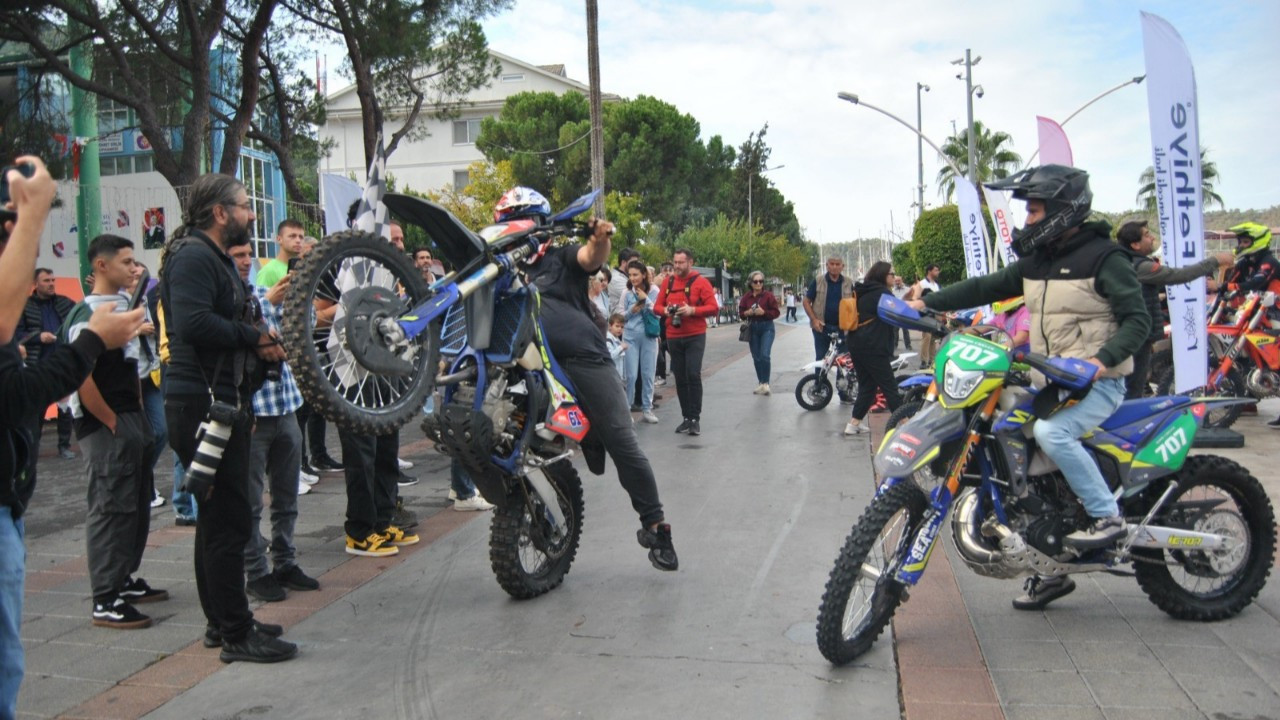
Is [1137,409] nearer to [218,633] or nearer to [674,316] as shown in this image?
[218,633]

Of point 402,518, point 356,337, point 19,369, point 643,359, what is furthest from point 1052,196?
point 643,359

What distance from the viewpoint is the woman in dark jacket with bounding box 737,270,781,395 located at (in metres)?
12.6

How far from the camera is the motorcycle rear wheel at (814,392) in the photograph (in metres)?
11.9

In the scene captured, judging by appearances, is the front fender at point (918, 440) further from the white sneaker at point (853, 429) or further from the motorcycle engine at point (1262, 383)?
the motorcycle engine at point (1262, 383)

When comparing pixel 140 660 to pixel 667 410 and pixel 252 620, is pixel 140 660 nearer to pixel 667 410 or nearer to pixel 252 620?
pixel 252 620

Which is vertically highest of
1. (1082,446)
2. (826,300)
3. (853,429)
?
(826,300)

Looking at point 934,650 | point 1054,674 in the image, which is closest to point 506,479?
point 934,650

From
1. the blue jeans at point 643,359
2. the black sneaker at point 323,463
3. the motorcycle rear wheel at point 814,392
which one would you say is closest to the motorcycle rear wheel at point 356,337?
the black sneaker at point 323,463

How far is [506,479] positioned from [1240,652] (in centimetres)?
319

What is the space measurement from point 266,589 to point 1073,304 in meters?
4.04

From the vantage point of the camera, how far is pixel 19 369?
2.51 meters

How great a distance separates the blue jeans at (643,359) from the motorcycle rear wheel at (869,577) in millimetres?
7555

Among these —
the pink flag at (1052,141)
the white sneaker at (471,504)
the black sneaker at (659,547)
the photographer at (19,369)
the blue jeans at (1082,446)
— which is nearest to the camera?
Answer: the photographer at (19,369)

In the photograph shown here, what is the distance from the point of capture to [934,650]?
4.05 m
